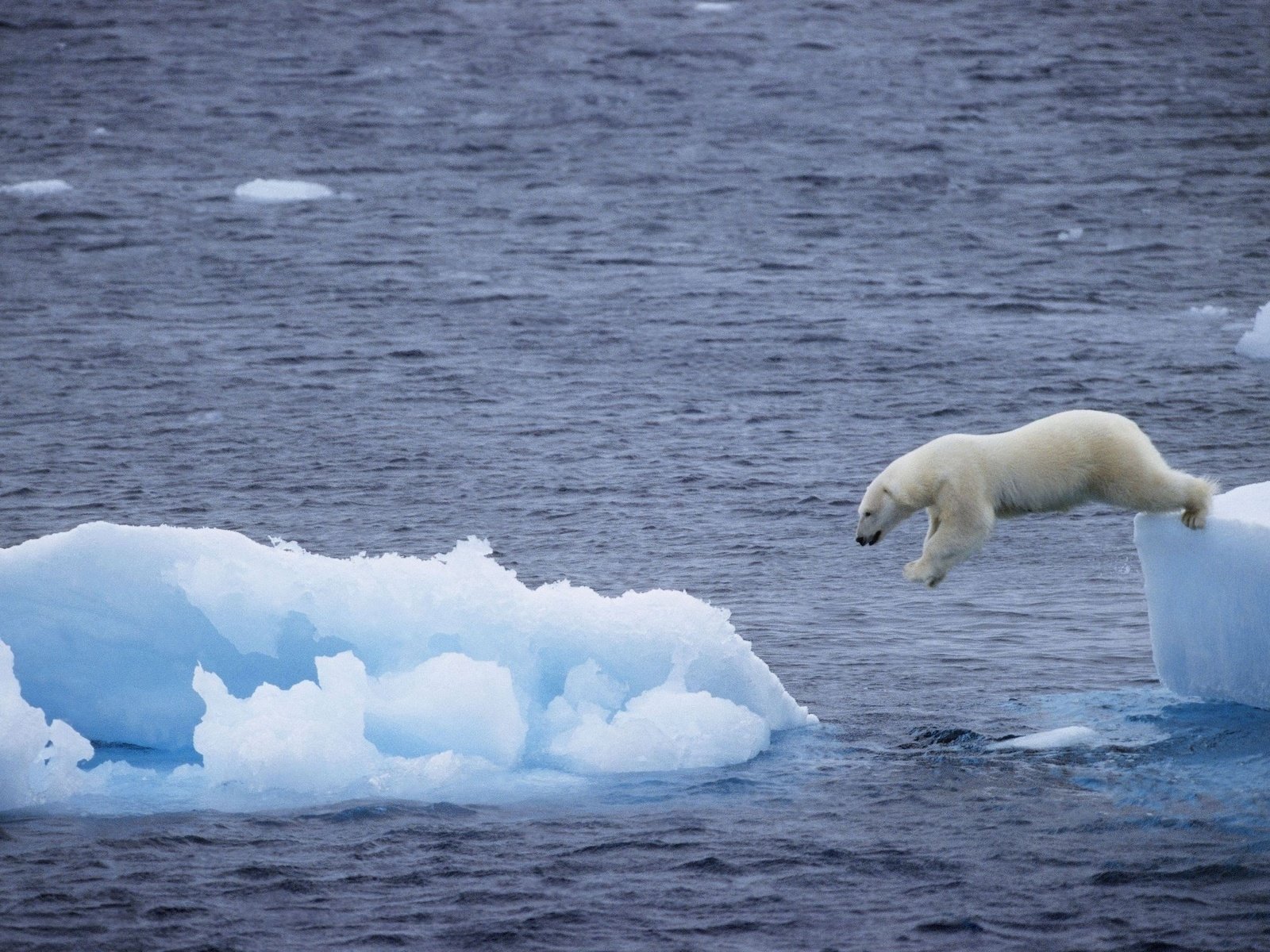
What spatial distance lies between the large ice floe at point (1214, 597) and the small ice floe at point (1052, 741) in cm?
74

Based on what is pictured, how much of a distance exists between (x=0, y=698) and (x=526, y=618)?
272 cm

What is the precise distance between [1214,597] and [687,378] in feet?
33.7

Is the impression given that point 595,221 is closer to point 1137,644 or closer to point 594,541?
point 594,541

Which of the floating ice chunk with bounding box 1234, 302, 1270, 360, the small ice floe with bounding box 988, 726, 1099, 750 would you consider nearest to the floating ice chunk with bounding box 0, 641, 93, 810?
the small ice floe with bounding box 988, 726, 1099, 750

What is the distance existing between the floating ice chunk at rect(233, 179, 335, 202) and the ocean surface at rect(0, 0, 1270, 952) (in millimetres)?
367

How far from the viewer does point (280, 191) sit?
89.4 ft

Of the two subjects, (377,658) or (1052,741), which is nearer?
(1052,741)

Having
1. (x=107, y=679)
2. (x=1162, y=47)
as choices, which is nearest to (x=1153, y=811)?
(x=107, y=679)

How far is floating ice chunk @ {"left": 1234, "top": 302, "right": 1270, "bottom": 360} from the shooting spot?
739 inches

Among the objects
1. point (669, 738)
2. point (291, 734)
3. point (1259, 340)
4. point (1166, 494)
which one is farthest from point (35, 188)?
point (1166, 494)

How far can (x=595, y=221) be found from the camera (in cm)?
2555

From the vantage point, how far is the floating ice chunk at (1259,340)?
18.8 meters

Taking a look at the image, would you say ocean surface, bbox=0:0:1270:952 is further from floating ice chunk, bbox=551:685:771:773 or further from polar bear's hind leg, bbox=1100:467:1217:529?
polar bear's hind leg, bbox=1100:467:1217:529

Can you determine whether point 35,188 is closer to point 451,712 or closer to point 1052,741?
point 451,712
